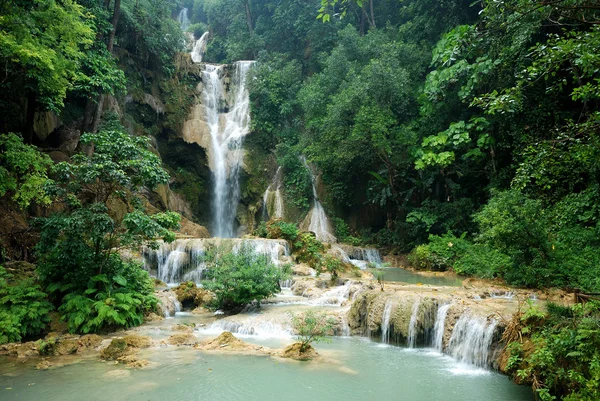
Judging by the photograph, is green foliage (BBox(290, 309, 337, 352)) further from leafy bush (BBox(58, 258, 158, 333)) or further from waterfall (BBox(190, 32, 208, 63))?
waterfall (BBox(190, 32, 208, 63))

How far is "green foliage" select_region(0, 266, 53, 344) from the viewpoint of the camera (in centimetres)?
744

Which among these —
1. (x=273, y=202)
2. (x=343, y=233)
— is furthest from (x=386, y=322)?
(x=273, y=202)

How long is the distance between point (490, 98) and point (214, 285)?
22.6ft

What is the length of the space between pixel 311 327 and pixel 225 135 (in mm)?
18393

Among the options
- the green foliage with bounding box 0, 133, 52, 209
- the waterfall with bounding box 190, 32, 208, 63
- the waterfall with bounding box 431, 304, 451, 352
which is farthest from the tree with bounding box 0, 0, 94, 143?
the waterfall with bounding box 190, 32, 208, 63

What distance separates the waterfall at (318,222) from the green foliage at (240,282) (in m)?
10.9

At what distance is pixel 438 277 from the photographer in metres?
14.1

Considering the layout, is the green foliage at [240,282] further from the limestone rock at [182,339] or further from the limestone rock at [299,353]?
the limestone rock at [299,353]

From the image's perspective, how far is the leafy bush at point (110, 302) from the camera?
8062 mm

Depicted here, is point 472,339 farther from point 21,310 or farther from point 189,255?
point 189,255

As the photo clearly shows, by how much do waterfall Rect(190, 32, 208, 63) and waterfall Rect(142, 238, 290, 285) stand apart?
22294 millimetres

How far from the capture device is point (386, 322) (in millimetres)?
8180

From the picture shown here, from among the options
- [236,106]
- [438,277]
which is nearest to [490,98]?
[438,277]

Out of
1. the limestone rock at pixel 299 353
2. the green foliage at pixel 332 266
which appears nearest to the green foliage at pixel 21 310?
the limestone rock at pixel 299 353
